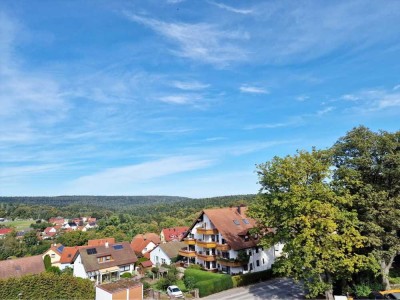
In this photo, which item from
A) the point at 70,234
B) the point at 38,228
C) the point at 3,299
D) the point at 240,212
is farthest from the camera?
the point at 38,228

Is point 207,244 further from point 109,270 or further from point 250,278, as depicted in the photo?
point 109,270

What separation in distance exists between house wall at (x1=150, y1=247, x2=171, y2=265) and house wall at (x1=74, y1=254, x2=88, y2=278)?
14.6 m

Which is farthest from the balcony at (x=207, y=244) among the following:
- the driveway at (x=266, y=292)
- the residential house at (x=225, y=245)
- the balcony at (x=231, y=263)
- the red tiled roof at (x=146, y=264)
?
the red tiled roof at (x=146, y=264)

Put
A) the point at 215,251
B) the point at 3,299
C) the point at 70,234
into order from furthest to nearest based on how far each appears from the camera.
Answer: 1. the point at 70,234
2. the point at 215,251
3. the point at 3,299

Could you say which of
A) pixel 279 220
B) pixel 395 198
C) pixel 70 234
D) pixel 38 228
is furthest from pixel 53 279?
pixel 38 228

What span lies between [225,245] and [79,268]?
2645 cm

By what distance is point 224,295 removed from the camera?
36812 mm

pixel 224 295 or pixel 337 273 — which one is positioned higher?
pixel 337 273

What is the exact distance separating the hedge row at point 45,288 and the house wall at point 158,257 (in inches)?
903

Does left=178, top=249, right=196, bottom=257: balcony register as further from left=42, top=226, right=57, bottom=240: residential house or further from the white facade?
left=42, top=226, right=57, bottom=240: residential house

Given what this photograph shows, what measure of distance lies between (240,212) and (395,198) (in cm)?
2831

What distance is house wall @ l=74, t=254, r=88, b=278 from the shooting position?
5103 centimetres

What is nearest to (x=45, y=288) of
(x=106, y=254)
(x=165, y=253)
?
(x=106, y=254)

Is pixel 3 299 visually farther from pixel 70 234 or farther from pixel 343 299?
pixel 70 234
